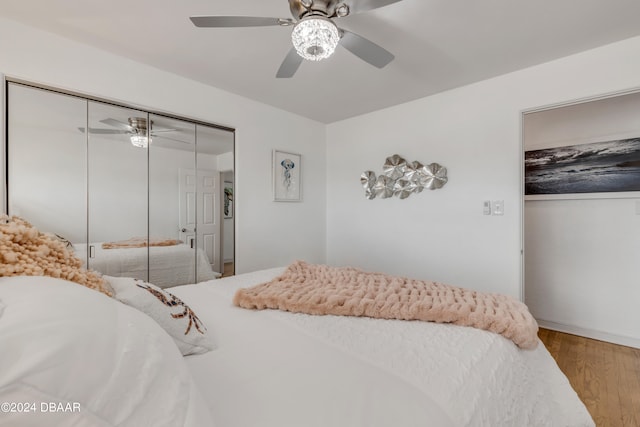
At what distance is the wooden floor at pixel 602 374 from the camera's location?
5.41ft

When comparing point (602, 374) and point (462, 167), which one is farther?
point (462, 167)

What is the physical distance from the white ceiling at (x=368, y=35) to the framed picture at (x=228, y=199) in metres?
0.96

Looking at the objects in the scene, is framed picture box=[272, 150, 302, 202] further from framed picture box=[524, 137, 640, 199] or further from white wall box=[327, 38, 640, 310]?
framed picture box=[524, 137, 640, 199]

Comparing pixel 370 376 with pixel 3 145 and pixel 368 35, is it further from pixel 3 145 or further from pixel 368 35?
pixel 3 145

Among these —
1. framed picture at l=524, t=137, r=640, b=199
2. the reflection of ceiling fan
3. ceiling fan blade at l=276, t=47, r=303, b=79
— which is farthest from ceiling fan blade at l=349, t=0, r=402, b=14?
framed picture at l=524, t=137, r=640, b=199

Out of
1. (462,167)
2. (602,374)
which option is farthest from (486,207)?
(602,374)

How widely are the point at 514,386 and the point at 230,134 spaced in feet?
9.38

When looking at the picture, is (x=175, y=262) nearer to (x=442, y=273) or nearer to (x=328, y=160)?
(x=328, y=160)

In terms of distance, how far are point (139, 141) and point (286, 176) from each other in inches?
59.8

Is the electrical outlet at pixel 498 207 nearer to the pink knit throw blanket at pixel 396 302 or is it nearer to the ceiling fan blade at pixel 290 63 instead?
the pink knit throw blanket at pixel 396 302

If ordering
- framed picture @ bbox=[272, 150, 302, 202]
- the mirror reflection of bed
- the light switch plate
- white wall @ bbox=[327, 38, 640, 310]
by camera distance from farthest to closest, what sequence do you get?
framed picture @ bbox=[272, 150, 302, 202] → the light switch plate → white wall @ bbox=[327, 38, 640, 310] → the mirror reflection of bed

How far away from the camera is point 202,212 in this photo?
2633 millimetres

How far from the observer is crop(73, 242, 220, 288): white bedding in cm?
210

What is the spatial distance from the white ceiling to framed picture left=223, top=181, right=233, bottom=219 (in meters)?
0.96
